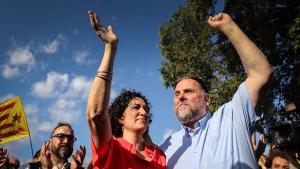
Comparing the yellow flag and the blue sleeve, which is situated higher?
the yellow flag

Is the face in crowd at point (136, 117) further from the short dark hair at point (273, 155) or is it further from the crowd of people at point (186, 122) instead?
the short dark hair at point (273, 155)

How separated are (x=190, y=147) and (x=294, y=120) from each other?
3.52 feet

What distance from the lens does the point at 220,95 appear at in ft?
49.0

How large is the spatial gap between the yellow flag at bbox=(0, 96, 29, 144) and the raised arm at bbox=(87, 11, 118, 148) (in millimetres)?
5356

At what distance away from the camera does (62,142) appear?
172 inches

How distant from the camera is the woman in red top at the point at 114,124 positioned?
8.19 ft

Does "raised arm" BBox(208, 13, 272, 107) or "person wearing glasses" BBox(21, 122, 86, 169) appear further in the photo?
"person wearing glasses" BBox(21, 122, 86, 169)

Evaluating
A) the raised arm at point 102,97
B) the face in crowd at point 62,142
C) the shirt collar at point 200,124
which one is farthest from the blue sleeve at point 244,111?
the face in crowd at point 62,142

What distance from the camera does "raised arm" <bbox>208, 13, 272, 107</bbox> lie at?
107 inches

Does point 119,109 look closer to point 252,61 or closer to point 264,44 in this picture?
point 252,61

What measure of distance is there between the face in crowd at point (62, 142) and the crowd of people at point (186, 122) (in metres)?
1.05

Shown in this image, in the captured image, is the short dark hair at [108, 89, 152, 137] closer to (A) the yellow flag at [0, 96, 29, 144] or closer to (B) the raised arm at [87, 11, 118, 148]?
(B) the raised arm at [87, 11, 118, 148]

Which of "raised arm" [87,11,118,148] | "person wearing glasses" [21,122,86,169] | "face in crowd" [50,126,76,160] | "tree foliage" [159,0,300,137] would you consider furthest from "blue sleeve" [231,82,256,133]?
"tree foliage" [159,0,300,137]

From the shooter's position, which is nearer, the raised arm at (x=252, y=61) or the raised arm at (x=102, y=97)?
the raised arm at (x=102, y=97)
